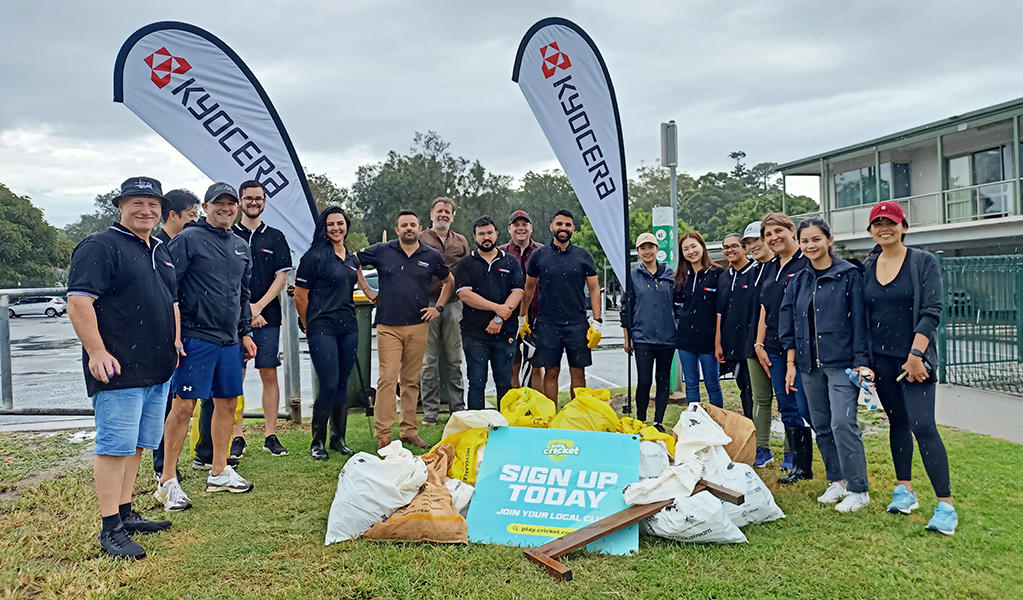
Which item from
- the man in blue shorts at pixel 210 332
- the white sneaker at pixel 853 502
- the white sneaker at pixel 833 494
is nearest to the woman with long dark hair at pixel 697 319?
the white sneaker at pixel 833 494

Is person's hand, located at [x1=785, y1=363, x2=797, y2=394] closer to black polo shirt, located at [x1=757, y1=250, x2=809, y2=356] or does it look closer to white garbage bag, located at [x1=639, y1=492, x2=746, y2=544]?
black polo shirt, located at [x1=757, y1=250, x2=809, y2=356]

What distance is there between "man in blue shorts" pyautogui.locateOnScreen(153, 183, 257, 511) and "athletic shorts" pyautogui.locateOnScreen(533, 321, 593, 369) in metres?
2.57

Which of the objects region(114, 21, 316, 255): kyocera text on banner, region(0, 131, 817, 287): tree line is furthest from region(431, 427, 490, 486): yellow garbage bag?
region(0, 131, 817, 287): tree line

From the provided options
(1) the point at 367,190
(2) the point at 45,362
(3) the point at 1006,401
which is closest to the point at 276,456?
(3) the point at 1006,401

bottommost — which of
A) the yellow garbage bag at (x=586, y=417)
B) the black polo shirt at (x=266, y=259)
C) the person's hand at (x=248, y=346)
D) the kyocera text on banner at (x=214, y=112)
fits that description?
the yellow garbage bag at (x=586, y=417)

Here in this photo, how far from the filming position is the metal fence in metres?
7.91

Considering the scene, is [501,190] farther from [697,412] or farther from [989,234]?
[697,412]

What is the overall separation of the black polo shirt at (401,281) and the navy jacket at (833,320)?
289 cm

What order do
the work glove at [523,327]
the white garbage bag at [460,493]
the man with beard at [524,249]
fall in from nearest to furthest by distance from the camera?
1. the white garbage bag at [460,493]
2. the man with beard at [524,249]
3. the work glove at [523,327]

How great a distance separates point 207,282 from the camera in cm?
439

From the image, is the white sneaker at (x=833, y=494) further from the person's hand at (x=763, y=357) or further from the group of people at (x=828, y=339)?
the person's hand at (x=763, y=357)

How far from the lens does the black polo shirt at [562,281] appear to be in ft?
19.7

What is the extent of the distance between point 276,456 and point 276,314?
1152 millimetres

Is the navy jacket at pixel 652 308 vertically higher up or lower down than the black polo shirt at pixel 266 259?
lower down
